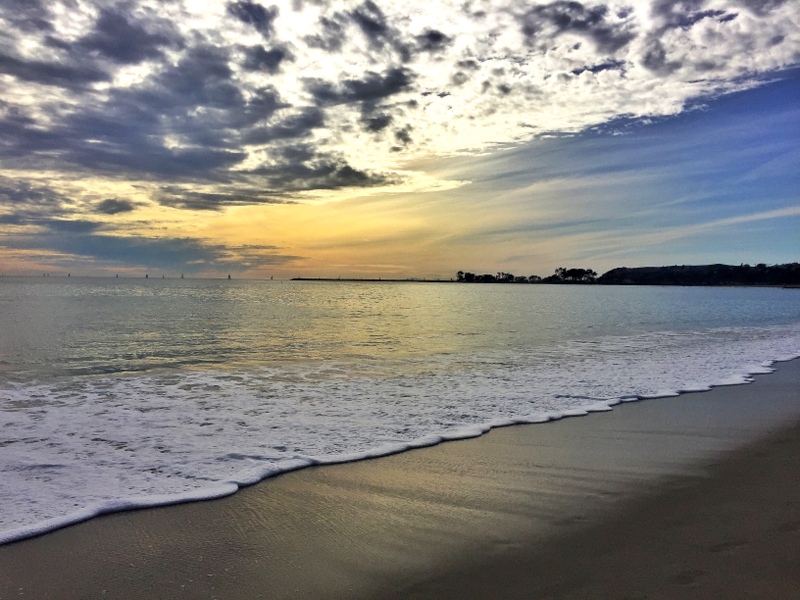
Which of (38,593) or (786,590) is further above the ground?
(786,590)

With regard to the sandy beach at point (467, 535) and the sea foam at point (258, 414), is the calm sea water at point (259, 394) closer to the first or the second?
the sea foam at point (258, 414)

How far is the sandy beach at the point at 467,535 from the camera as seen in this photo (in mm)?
3467

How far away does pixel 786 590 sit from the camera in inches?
131

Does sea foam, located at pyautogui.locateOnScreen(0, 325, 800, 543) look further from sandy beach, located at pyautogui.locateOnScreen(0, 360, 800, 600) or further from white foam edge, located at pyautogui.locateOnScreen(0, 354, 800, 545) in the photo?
sandy beach, located at pyautogui.locateOnScreen(0, 360, 800, 600)

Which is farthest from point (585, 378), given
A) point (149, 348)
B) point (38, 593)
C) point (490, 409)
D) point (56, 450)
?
point (149, 348)

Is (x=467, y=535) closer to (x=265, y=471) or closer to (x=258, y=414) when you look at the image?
(x=265, y=471)

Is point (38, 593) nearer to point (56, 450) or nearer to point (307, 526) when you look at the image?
point (307, 526)

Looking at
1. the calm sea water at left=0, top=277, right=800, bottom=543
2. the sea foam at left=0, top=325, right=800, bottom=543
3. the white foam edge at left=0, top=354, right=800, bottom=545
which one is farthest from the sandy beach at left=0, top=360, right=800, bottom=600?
the calm sea water at left=0, top=277, right=800, bottom=543

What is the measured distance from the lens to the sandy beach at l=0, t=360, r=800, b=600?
136 inches

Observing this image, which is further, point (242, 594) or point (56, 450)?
point (56, 450)

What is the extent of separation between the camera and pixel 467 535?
166 inches

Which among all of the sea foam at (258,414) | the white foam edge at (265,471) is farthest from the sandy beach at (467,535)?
A: the sea foam at (258,414)

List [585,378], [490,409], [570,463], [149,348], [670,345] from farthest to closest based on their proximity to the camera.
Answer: [670,345], [149,348], [585,378], [490,409], [570,463]

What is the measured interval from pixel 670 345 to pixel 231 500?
61.1ft
